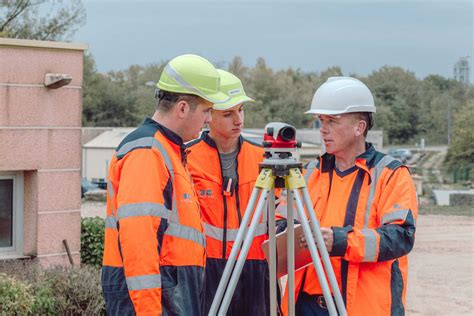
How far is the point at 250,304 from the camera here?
388 cm

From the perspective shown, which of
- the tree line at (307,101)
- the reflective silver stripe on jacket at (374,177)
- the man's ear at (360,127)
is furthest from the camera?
the tree line at (307,101)

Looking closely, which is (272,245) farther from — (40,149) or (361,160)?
(40,149)

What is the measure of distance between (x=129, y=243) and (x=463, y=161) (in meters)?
41.8

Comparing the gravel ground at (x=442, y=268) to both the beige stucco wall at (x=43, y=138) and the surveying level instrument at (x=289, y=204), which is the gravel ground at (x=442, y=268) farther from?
the surveying level instrument at (x=289, y=204)

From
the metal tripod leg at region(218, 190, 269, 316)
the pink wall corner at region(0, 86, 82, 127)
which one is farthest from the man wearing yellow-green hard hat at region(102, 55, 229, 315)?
the pink wall corner at region(0, 86, 82, 127)

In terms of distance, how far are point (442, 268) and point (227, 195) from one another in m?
11.4

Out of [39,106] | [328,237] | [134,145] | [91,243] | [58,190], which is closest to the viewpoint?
[134,145]

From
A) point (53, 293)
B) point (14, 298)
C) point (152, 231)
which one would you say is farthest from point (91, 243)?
point (152, 231)

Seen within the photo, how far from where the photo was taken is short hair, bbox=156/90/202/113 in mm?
3018

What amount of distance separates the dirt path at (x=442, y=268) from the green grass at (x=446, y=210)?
3.39ft

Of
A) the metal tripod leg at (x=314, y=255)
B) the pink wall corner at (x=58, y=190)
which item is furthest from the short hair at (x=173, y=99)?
the pink wall corner at (x=58, y=190)

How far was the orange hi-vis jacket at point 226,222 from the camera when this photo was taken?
3826 millimetres

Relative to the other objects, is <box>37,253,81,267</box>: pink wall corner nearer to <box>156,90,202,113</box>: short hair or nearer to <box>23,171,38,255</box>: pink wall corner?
<box>23,171,38,255</box>: pink wall corner

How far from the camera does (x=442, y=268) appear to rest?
14.4 meters
